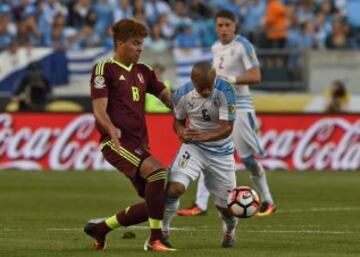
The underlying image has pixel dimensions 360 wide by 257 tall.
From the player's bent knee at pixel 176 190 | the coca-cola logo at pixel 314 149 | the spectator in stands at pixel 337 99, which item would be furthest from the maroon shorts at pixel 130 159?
the spectator in stands at pixel 337 99

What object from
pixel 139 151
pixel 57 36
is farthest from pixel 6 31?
pixel 139 151

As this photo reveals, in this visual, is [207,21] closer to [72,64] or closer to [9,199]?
[72,64]

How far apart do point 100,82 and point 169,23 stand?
21008 millimetres

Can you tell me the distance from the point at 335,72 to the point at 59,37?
7243 millimetres

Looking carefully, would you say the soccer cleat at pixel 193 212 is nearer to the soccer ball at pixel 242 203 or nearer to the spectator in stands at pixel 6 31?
the soccer ball at pixel 242 203

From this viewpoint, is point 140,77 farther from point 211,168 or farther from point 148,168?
point 211,168

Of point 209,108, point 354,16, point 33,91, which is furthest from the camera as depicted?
point 354,16

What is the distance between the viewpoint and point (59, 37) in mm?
31516

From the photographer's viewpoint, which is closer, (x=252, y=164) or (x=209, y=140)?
(x=209, y=140)

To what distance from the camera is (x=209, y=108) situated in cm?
1303

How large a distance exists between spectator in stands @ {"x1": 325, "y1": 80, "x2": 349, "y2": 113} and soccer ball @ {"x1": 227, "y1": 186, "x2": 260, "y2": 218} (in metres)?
17.3

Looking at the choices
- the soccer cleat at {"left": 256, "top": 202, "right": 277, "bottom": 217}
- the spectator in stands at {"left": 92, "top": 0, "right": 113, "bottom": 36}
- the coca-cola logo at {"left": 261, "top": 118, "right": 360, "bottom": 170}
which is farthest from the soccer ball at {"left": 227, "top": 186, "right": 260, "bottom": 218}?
the spectator in stands at {"left": 92, "top": 0, "right": 113, "bottom": 36}

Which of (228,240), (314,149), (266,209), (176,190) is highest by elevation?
(176,190)

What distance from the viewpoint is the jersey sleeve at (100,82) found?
12.2 meters
